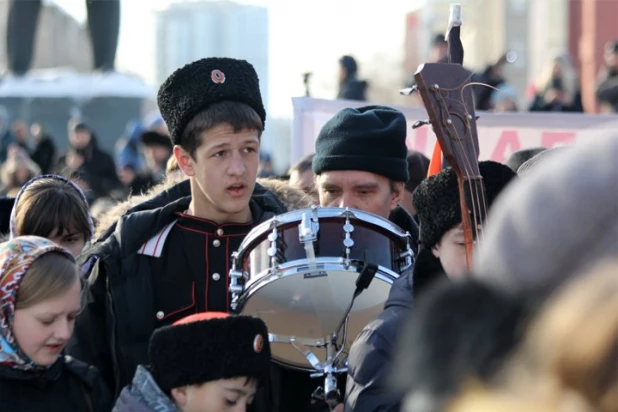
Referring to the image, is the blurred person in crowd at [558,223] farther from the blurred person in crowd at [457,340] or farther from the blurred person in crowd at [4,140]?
the blurred person in crowd at [4,140]

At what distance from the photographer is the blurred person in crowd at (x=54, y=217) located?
4703 mm

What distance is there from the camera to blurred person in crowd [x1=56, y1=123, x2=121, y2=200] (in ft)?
40.8

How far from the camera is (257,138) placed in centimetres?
417

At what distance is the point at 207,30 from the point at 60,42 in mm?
39062

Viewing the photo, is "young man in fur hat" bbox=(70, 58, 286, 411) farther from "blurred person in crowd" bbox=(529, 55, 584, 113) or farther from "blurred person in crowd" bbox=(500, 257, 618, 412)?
"blurred person in crowd" bbox=(529, 55, 584, 113)

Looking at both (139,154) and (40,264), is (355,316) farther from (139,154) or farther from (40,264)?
(139,154)

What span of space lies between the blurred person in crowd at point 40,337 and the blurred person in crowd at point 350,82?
25.6 feet

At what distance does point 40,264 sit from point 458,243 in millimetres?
1285

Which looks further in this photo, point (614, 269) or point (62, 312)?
point (62, 312)

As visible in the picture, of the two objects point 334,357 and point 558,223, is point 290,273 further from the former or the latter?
point 558,223

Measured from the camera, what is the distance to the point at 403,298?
3.31 meters

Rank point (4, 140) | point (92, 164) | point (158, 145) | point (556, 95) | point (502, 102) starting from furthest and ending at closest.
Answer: point (4, 140) < point (92, 164) < point (502, 102) < point (556, 95) < point (158, 145)

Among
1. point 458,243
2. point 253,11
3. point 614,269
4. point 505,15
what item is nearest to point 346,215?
point 458,243

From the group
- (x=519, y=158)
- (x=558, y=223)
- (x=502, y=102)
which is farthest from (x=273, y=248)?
(x=502, y=102)
